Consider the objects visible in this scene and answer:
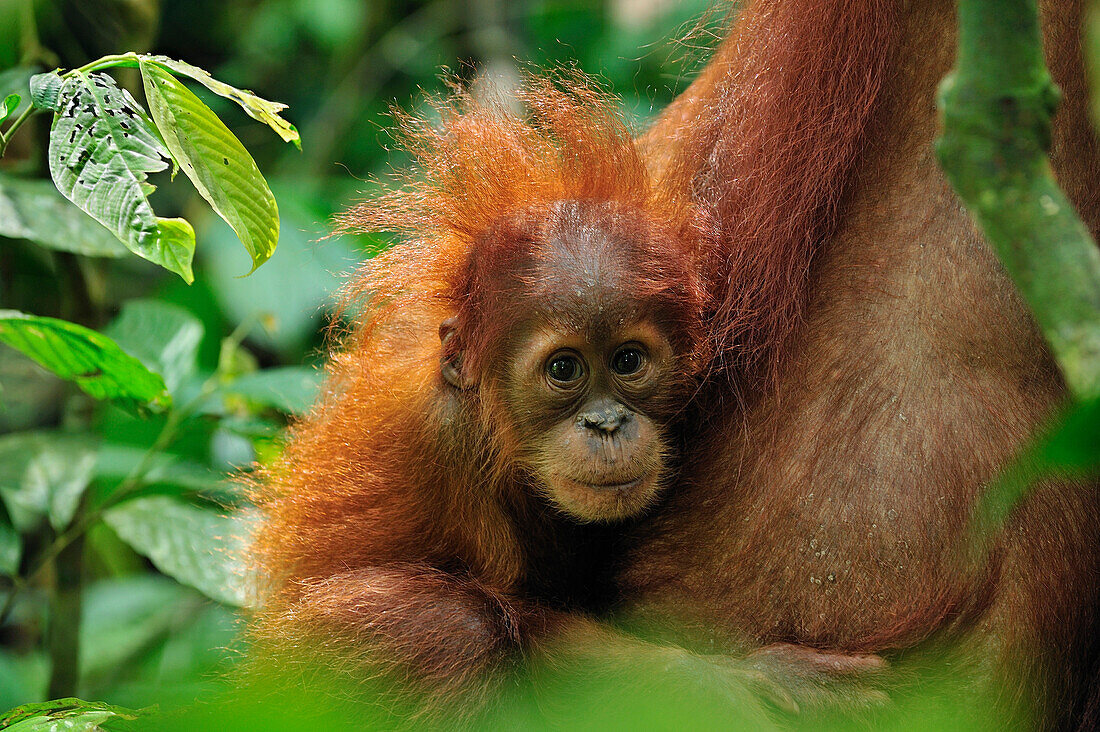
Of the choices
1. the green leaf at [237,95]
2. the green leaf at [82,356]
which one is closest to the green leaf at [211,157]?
the green leaf at [237,95]

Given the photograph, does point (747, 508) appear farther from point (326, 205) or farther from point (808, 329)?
point (326, 205)

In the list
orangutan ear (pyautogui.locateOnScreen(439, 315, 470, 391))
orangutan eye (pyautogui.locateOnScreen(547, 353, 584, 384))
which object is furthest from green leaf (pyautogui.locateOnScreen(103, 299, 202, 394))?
orangutan eye (pyautogui.locateOnScreen(547, 353, 584, 384))

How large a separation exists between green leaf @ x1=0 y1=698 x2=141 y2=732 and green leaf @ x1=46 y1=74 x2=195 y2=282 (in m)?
0.69

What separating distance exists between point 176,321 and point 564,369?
4.07ft

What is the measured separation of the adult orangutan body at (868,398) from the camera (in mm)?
1610

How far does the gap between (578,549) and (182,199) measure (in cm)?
354

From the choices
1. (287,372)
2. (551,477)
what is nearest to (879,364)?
(551,477)

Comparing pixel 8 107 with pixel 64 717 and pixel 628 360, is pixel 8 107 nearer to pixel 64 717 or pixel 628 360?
pixel 64 717

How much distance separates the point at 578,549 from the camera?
233cm

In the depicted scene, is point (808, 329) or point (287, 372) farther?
point (287, 372)

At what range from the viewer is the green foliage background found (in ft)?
8.87

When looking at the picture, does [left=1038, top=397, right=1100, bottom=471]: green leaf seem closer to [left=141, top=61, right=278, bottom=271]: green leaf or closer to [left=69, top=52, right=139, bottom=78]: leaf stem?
[left=141, top=61, right=278, bottom=271]: green leaf

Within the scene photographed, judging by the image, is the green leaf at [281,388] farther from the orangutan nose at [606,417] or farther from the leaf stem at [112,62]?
the leaf stem at [112,62]

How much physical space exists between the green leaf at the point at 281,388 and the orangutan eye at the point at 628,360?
100 centimetres
